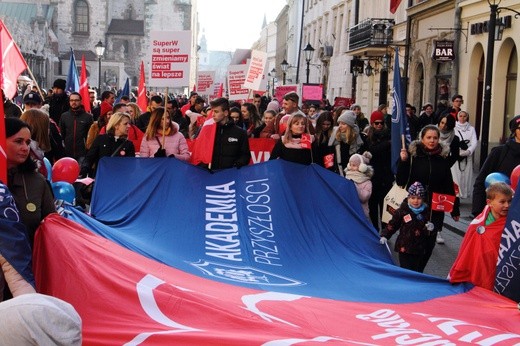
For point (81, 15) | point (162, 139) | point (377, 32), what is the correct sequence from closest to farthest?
point (162, 139) < point (377, 32) < point (81, 15)

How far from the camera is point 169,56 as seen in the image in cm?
1365

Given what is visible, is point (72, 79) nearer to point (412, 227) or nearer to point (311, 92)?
point (311, 92)

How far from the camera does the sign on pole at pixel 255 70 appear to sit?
768 inches

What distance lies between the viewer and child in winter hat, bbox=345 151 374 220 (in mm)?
10227

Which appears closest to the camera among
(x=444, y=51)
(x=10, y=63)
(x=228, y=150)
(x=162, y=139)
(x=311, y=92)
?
(x=10, y=63)

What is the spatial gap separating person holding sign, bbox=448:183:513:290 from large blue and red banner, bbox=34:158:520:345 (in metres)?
0.11

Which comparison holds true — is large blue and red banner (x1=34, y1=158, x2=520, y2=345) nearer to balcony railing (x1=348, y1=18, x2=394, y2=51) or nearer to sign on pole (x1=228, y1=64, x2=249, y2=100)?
sign on pole (x1=228, y1=64, x2=249, y2=100)

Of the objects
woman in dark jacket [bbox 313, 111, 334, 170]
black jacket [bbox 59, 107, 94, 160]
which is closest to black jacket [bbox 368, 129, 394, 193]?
woman in dark jacket [bbox 313, 111, 334, 170]

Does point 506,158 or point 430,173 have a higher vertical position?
point 506,158

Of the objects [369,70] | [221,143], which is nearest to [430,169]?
[221,143]

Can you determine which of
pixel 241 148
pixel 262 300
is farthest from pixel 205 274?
pixel 241 148

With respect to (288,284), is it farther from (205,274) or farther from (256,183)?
(256,183)

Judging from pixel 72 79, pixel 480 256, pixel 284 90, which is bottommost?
pixel 480 256

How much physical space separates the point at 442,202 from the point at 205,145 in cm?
334
